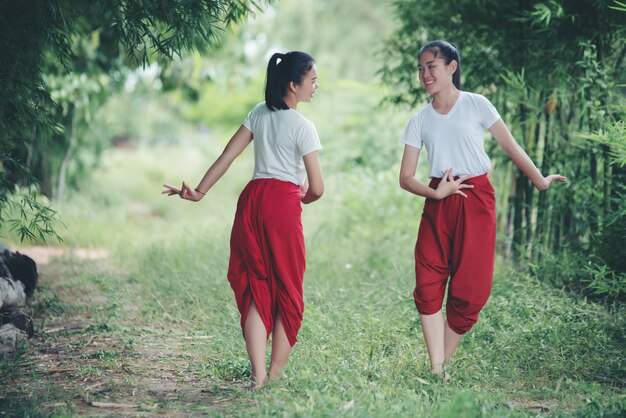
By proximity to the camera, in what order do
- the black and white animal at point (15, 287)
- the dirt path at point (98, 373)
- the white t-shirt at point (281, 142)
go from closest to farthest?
1. the dirt path at point (98, 373)
2. the white t-shirt at point (281, 142)
3. the black and white animal at point (15, 287)

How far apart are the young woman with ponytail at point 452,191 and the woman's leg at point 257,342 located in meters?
0.83

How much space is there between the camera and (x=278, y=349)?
400 centimetres

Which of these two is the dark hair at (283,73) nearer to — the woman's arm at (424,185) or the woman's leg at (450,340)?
the woman's arm at (424,185)

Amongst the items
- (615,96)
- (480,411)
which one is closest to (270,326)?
(480,411)

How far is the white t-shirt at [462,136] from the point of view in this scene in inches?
157

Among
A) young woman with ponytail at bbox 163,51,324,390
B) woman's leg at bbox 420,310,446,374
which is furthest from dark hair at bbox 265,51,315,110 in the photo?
woman's leg at bbox 420,310,446,374

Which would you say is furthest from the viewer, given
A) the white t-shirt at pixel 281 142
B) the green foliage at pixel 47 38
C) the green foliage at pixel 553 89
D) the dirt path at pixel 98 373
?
the green foliage at pixel 553 89

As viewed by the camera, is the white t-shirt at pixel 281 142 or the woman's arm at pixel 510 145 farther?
the woman's arm at pixel 510 145

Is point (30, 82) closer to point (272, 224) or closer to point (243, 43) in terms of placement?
point (272, 224)

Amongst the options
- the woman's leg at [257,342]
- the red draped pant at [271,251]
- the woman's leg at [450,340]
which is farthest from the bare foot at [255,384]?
the woman's leg at [450,340]

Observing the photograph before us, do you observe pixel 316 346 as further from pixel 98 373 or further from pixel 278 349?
pixel 98 373

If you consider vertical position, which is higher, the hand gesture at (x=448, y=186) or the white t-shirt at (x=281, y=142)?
the white t-shirt at (x=281, y=142)

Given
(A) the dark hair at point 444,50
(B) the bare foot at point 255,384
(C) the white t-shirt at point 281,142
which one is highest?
(A) the dark hair at point 444,50

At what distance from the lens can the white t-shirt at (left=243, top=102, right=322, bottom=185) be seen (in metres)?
3.91
